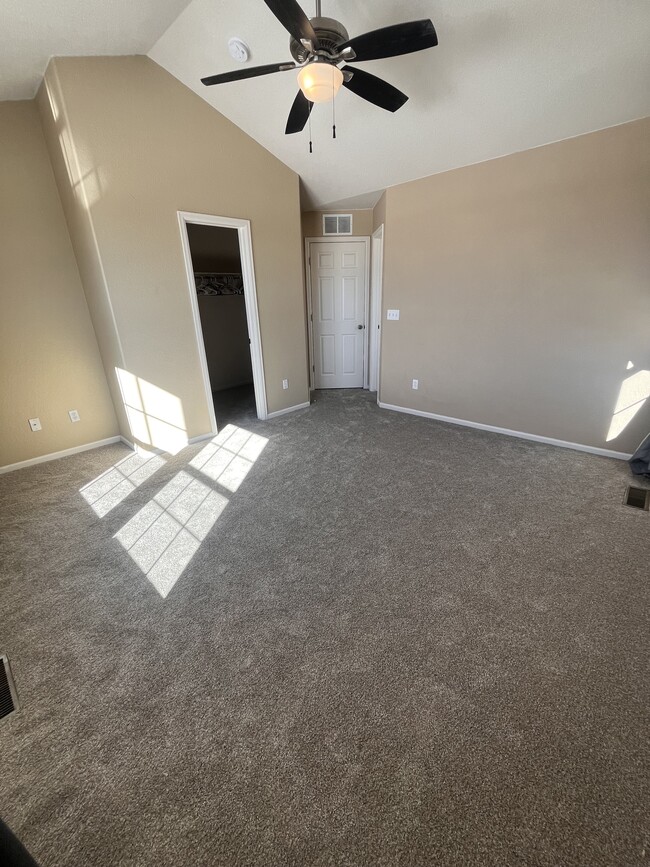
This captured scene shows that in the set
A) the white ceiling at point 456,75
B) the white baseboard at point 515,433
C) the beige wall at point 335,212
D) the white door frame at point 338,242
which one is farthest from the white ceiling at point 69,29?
the white baseboard at point 515,433

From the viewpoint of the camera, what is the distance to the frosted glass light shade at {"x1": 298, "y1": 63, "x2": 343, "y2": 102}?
5.70 feet

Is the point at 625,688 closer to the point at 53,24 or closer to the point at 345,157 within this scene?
the point at 345,157

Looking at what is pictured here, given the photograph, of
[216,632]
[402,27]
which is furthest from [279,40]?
[216,632]

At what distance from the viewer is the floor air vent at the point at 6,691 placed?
4.55ft

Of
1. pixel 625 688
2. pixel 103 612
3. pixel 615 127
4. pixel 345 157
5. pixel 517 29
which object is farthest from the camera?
pixel 345 157

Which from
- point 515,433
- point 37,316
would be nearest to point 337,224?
point 515,433

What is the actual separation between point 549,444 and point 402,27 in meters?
3.38

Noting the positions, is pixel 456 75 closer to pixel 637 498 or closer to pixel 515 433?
pixel 515 433

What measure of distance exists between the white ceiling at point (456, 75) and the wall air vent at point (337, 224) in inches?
46.8

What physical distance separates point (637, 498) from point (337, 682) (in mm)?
2692

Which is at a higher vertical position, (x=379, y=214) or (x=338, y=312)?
(x=379, y=214)

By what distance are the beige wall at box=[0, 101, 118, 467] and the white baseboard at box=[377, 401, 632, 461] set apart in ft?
11.7

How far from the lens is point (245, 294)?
385 centimetres

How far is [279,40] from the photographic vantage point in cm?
237
